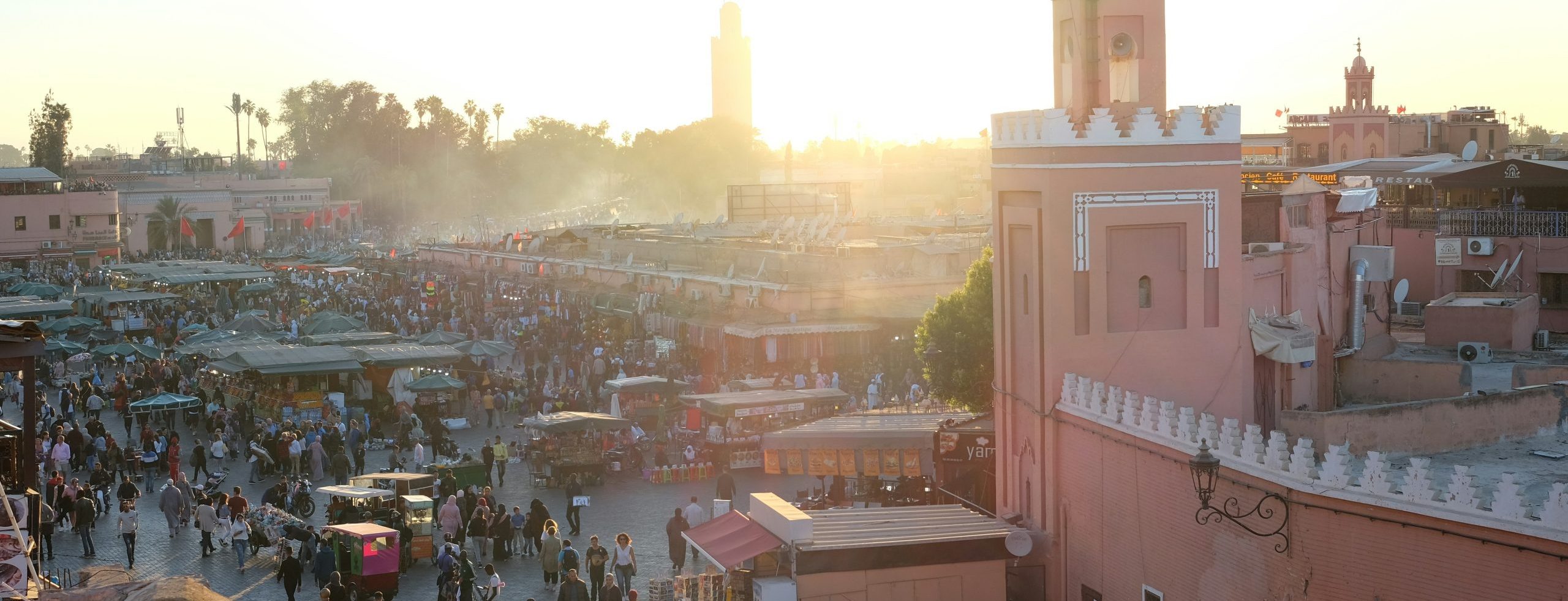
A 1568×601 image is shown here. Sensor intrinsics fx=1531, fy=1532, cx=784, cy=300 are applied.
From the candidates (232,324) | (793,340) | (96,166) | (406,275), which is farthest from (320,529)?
(96,166)

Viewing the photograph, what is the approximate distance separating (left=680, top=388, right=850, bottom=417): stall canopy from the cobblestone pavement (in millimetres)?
1079

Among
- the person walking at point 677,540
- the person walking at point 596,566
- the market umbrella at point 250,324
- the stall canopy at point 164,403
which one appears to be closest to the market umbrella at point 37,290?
the market umbrella at point 250,324

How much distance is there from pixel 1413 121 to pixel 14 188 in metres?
51.2

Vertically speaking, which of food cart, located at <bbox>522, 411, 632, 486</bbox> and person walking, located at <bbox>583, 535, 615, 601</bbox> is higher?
food cart, located at <bbox>522, 411, 632, 486</bbox>

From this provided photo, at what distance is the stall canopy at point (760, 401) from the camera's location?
72.9ft

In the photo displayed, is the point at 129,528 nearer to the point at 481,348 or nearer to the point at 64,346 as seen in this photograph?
the point at 481,348

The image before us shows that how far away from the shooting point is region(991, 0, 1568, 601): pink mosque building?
11.0 metres

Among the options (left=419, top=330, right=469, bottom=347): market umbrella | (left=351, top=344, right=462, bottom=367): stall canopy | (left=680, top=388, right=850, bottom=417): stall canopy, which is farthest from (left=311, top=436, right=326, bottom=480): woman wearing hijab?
(left=419, top=330, right=469, bottom=347): market umbrella

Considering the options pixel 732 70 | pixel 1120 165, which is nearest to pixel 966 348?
pixel 1120 165

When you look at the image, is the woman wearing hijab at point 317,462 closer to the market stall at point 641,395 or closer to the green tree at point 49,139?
the market stall at point 641,395

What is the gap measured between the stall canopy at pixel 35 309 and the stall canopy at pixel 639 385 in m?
15.6

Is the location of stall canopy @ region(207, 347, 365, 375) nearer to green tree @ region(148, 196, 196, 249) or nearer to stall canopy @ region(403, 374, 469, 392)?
stall canopy @ region(403, 374, 469, 392)

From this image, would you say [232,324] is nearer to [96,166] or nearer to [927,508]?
[927,508]

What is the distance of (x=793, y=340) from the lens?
2967 centimetres
